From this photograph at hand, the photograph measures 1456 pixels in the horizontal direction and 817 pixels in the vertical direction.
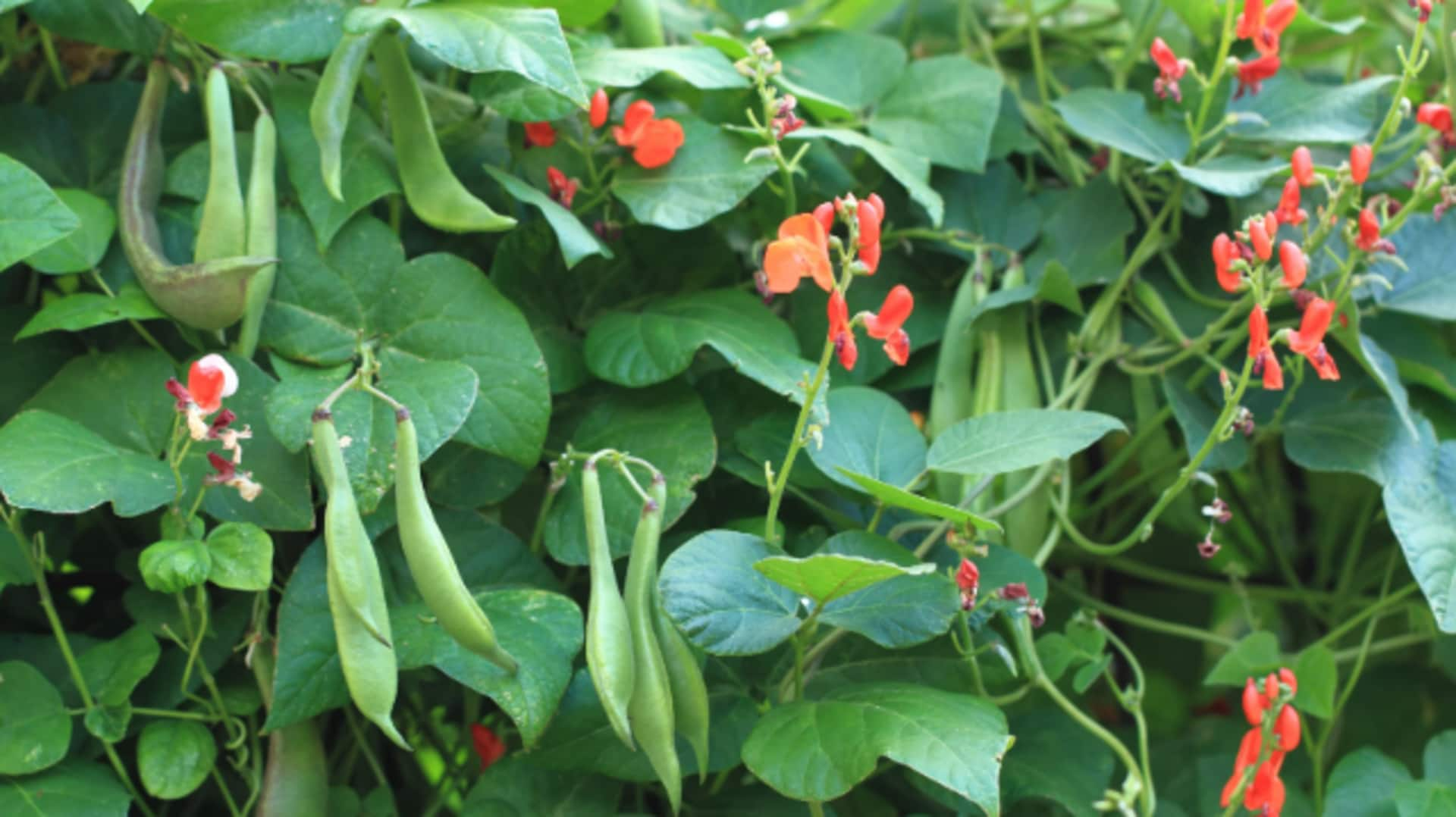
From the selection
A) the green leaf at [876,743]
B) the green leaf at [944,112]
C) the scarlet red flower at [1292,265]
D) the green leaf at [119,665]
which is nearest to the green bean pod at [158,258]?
the green leaf at [119,665]

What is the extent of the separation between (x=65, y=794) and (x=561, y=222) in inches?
21.0

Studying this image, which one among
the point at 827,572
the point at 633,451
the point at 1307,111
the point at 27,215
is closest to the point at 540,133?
the point at 633,451

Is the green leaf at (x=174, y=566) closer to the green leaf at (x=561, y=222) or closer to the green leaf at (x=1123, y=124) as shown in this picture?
the green leaf at (x=561, y=222)

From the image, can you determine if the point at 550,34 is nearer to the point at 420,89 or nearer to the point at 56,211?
the point at 420,89

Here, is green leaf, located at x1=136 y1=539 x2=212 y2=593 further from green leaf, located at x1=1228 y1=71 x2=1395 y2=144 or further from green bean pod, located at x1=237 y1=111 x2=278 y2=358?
green leaf, located at x1=1228 y1=71 x2=1395 y2=144

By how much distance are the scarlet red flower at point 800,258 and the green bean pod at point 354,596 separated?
0.97 feet

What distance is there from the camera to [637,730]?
778 millimetres

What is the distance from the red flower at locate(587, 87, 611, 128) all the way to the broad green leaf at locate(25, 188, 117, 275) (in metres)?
0.39

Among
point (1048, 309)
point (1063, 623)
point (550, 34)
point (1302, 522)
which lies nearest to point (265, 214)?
point (550, 34)

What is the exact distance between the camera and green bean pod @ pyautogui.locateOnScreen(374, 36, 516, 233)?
3.01ft

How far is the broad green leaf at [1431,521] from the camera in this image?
2.95 ft

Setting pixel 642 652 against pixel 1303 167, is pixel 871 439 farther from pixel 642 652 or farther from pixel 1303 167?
pixel 1303 167

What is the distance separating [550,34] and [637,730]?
491 millimetres

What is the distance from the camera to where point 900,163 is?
106 centimetres
